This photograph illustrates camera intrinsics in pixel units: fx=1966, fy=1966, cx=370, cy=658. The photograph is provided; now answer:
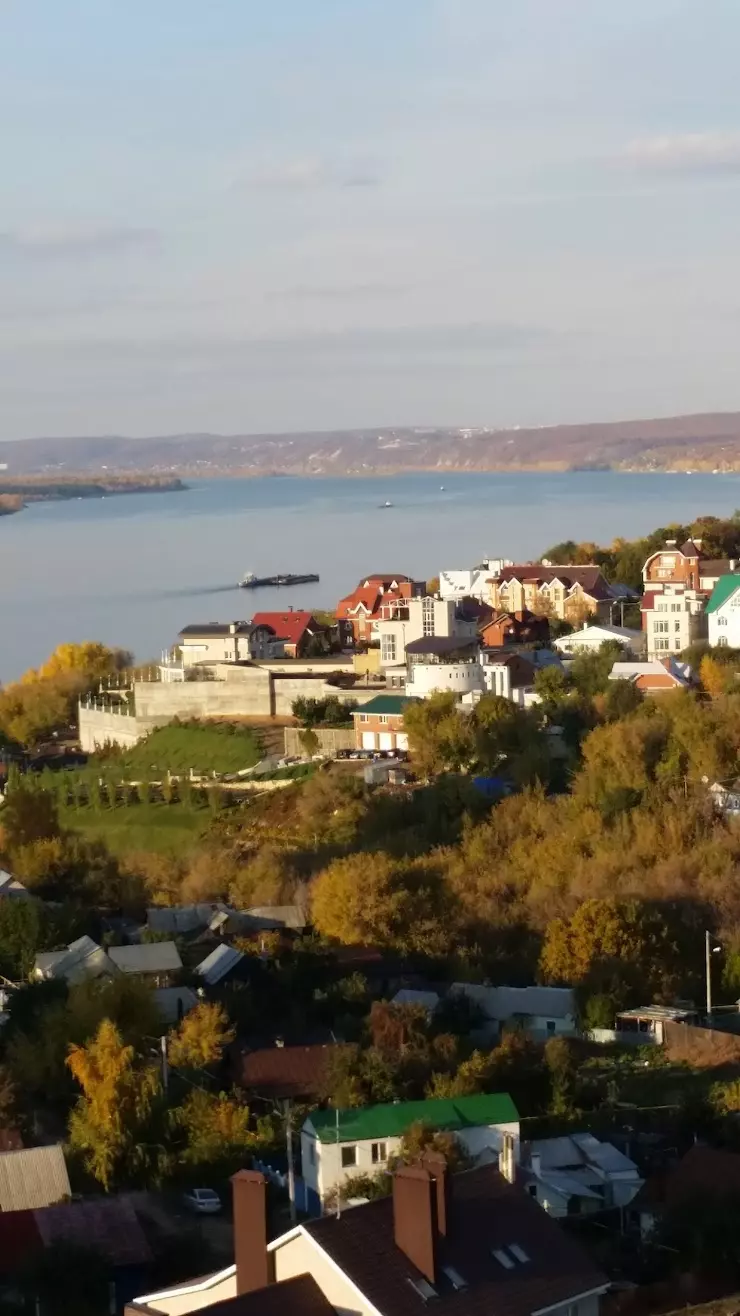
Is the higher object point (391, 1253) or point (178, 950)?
point (391, 1253)

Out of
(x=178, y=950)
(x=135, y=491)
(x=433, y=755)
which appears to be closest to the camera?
(x=178, y=950)

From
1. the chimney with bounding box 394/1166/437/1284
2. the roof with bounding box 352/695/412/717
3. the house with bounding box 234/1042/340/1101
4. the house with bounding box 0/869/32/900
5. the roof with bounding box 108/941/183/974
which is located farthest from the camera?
the roof with bounding box 352/695/412/717

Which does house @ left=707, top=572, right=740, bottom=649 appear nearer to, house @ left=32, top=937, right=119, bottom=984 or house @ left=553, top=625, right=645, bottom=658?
house @ left=553, top=625, right=645, bottom=658

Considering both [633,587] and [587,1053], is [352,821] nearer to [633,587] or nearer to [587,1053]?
[587,1053]

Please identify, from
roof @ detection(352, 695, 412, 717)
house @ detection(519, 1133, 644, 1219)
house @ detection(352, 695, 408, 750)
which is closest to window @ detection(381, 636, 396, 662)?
roof @ detection(352, 695, 412, 717)

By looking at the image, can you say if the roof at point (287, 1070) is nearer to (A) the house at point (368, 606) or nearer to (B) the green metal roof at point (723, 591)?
(B) the green metal roof at point (723, 591)

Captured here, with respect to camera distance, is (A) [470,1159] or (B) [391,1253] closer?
(B) [391,1253]

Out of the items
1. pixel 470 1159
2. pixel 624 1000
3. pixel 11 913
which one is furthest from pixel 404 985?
pixel 470 1159
